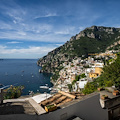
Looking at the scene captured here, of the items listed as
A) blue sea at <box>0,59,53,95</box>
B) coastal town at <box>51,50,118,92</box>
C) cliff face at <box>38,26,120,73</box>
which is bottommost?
blue sea at <box>0,59,53,95</box>

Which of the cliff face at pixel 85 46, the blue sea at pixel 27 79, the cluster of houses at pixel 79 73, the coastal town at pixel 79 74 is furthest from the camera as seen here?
the cliff face at pixel 85 46

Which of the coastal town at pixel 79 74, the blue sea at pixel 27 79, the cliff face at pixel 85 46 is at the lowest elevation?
the blue sea at pixel 27 79

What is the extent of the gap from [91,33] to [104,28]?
102 ft

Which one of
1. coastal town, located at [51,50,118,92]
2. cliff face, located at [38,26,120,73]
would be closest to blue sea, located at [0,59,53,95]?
coastal town, located at [51,50,118,92]

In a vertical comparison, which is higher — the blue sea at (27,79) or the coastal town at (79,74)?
the coastal town at (79,74)

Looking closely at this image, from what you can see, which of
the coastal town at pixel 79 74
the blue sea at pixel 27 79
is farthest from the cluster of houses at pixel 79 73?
the blue sea at pixel 27 79

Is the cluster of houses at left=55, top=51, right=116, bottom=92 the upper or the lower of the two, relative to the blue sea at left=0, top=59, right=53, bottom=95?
upper

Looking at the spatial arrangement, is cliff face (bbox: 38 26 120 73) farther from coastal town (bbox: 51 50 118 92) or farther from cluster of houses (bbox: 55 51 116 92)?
coastal town (bbox: 51 50 118 92)

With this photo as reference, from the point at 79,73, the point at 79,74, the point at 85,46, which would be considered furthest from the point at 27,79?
the point at 85,46

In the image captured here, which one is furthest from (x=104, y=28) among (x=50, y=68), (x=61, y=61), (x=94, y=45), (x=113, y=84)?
(x=113, y=84)

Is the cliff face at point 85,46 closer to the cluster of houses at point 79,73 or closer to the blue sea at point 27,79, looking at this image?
the blue sea at point 27,79

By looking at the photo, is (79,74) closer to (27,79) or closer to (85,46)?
(27,79)

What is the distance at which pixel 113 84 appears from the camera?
33.3 ft

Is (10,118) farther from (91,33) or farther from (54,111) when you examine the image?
(91,33)
